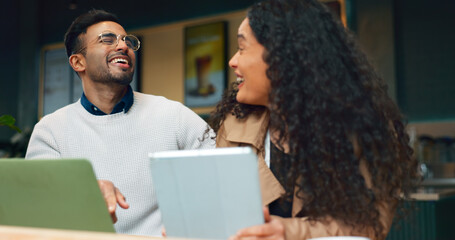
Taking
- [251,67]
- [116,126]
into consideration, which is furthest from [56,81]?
[251,67]

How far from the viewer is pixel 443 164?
3945 millimetres

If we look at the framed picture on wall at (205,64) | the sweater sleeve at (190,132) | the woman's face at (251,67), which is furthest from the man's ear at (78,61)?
the framed picture on wall at (205,64)

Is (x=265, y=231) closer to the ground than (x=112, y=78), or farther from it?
closer to the ground

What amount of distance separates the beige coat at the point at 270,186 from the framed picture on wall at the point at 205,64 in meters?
3.28

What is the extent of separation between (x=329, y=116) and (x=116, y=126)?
827 mm

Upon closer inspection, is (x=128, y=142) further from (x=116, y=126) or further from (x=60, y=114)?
(x=60, y=114)

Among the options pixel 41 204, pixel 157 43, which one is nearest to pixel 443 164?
pixel 157 43

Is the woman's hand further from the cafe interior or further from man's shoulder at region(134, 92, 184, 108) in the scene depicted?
the cafe interior

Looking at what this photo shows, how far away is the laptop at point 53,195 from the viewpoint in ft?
2.94

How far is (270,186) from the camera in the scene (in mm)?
1248

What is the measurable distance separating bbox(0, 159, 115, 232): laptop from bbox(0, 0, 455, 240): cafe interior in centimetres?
231

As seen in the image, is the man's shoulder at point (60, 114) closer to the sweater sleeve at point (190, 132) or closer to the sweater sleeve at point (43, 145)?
the sweater sleeve at point (43, 145)

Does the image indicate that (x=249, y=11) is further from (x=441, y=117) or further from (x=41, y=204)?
(x=441, y=117)

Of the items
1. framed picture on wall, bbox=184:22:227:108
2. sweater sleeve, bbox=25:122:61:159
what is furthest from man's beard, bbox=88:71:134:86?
framed picture on wall, bbox=184:22:227:108
